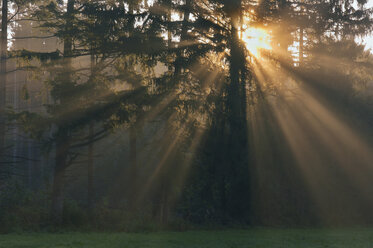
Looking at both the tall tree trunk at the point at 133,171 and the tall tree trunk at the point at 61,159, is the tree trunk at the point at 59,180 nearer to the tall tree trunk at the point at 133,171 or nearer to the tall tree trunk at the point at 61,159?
the tall tree trunk at the point at 61,159

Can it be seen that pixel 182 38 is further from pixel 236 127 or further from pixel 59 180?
pixel 59 180

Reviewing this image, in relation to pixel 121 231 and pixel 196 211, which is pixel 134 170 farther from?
pixel 121 231

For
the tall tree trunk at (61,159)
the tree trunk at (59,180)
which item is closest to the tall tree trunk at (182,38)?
the tall tree trunk at (61,159)

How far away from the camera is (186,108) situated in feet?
62.1

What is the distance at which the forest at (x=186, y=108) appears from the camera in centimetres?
1783

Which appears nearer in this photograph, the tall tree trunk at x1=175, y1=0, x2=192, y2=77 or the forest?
the forest

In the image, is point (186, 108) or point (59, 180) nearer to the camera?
point (59, 180)

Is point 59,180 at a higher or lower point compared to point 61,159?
lower

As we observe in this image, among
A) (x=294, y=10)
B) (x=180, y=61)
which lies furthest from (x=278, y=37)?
(x=180, y=61)

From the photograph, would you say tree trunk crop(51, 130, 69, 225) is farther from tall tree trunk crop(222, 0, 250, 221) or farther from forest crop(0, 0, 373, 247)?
tall tree trunk crop(222, 0, 250, 221)

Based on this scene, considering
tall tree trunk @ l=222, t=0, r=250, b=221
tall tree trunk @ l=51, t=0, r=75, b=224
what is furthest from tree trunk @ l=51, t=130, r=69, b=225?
tall tree trunk @ l=222, t=0, r=250, b=221

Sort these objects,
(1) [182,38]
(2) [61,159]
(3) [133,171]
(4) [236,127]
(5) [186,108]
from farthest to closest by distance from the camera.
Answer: (3) [133,171]
(1) [182,38]
(5) [186,108]
(4) [236,127]
(2) [61,159]

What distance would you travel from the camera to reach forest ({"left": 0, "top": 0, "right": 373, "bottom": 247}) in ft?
58.5

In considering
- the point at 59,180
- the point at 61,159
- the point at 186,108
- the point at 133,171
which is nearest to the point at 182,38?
the point at 186,108
